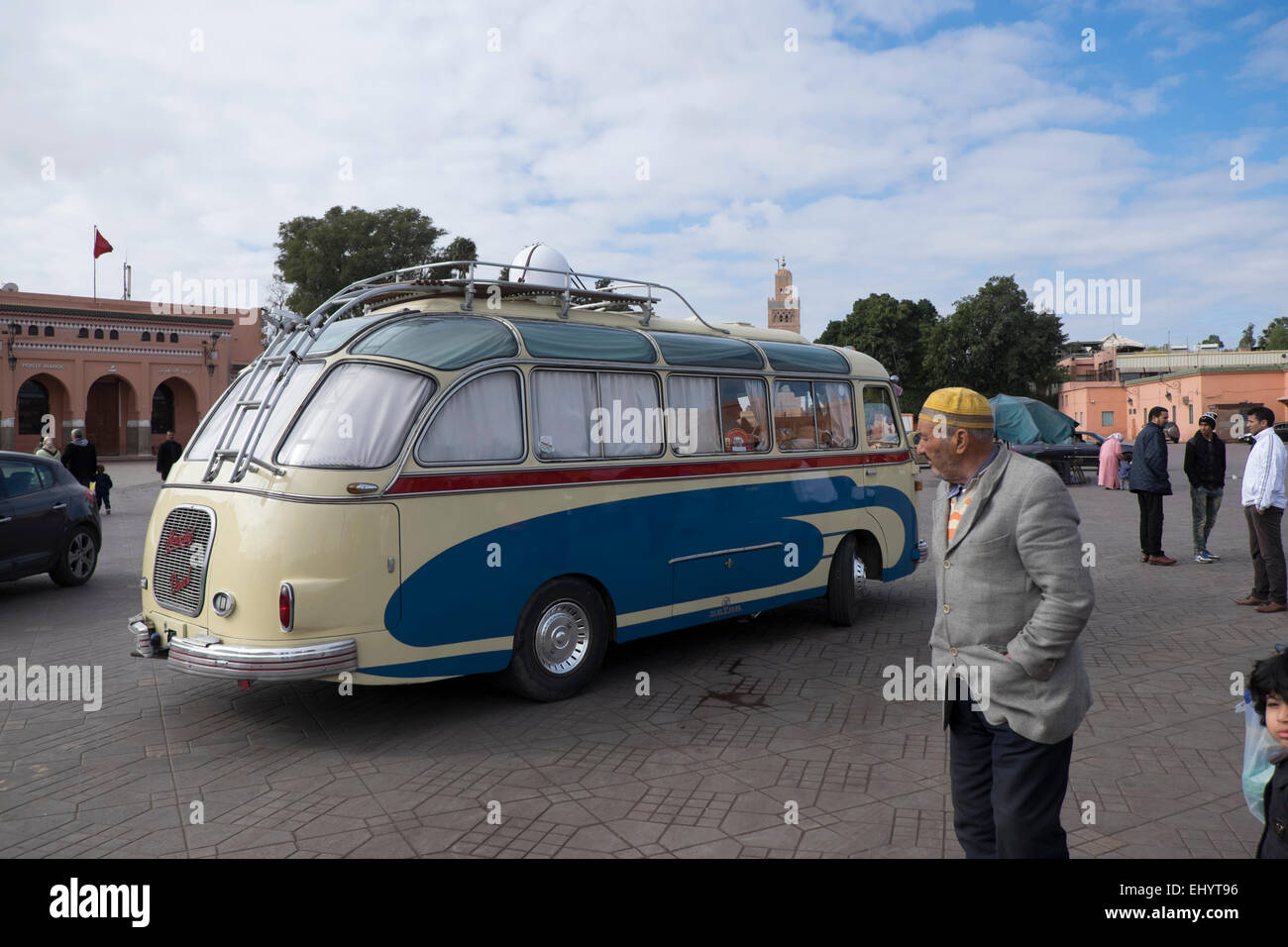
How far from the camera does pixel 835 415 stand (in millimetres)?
9008

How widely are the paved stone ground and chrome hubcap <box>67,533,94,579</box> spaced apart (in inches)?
127

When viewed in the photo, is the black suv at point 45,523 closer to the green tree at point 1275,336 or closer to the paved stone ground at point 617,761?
the paved stone ground at point 617,761

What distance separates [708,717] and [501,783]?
5.34 ft

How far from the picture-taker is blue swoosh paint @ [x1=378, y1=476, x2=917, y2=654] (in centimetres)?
578

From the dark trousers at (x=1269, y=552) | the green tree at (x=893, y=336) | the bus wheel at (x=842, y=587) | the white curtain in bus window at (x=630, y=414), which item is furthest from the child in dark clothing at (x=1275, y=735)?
the green tree at (x=893, y=336)

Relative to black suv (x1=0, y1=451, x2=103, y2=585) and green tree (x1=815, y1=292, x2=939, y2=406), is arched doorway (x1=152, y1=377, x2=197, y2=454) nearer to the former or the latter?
black suv (x1=0, y1=451, x2=103, y2=585)

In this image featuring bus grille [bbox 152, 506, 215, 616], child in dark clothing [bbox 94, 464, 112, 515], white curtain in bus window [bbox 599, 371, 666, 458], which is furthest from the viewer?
child in dark clothing [bbox 94, 464, 112, 515]

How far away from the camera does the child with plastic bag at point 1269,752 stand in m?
2.82

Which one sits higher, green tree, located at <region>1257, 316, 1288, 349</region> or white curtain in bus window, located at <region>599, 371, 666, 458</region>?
green tree, located at <region>1257, 316, 1288, 349</region>

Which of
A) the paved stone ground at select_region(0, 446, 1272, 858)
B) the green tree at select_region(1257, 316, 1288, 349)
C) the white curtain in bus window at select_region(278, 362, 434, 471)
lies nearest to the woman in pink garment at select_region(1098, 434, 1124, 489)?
the paved stone ground at select_region(0, 446, 1272, 858)

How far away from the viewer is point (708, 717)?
20.0 feet

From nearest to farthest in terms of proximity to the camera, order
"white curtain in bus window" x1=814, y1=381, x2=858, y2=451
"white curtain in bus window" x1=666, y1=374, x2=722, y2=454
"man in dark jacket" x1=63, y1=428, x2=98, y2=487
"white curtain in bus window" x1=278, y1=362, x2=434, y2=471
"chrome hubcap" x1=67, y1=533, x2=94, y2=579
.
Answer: "white curtain in bus window" x1=278, y1=362, x2=434, y2=471 → "white curtain in bus window" x1=666, y1=374, x2=722, y2=454 → "white curtain in bus window" x1=814, y1=381, x2=858, y2=451 → "chrome hubcap" x1=67, y1=533, x2=94, y2=579 → "man in dark jacket" x1=63, y1=428, x2=98, y2=487

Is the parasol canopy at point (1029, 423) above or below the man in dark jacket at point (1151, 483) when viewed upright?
above

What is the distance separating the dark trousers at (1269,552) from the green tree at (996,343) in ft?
166
